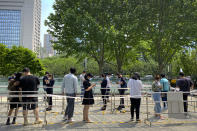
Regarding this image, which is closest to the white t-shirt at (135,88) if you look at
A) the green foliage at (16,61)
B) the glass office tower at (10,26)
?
the green foliage at (16,61)

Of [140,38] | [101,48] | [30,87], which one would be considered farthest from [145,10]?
[30,87]

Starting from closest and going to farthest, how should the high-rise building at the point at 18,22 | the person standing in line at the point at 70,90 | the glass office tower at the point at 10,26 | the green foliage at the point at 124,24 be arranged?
the person standing in line at the point at 70,90 → the green foliage at the point at 124,24 → the high-rise building at the point at 18,22 → the glass office tower at the point at 10,26

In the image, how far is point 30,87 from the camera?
20.8 ft

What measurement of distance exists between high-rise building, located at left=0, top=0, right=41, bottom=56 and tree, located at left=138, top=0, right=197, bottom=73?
12361 centimetres

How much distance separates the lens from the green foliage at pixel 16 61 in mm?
39469

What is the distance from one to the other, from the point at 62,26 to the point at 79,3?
3196 millimetres

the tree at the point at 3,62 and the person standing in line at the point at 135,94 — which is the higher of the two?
the tree at the point at 3,62

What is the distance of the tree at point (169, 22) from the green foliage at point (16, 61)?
3220 centimetres

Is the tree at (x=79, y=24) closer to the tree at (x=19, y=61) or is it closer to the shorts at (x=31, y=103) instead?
the shorts at (x=31, y=103)

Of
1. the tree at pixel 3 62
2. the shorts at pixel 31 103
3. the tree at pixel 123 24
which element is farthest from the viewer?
the tree at pixel 3 62

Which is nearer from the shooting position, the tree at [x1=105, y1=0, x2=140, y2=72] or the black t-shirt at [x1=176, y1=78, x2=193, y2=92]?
the black t-shirt at [x1=176, y1=78, x2=193, y2=92]

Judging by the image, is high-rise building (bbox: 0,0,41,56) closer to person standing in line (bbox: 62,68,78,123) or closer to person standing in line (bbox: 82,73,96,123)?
person standing in line (bbox: 62,68,78,123)

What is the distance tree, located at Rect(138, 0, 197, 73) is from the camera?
1745 centimetres

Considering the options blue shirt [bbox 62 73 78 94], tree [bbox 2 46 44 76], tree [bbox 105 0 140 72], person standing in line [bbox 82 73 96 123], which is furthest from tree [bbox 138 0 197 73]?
tree [bbox 2 46 44 76]
